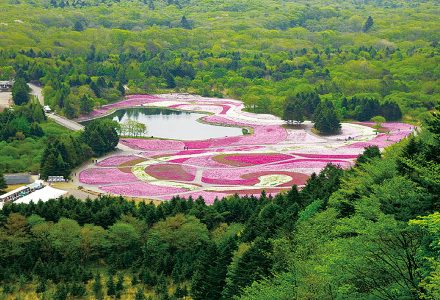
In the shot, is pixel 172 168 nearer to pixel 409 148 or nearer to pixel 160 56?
pixel 409 148

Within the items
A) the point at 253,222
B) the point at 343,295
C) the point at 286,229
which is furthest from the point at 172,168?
the point at 343,295

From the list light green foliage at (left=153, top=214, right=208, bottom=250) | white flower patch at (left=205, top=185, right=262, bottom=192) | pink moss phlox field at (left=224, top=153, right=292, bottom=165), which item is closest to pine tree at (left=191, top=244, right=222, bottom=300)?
light green foliage at (left=153, top=214, right=208, bottom=250)

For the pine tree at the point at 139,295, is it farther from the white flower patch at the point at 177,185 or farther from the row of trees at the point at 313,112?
the row of trees at the point at 313,112

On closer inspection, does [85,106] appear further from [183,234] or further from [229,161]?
[183,234]

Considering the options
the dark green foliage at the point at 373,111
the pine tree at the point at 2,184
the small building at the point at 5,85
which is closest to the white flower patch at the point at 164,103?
the small building at the point at 5,85

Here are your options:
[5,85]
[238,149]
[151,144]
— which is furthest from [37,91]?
[238,149]

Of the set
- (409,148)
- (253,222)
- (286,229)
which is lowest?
(253,222)
